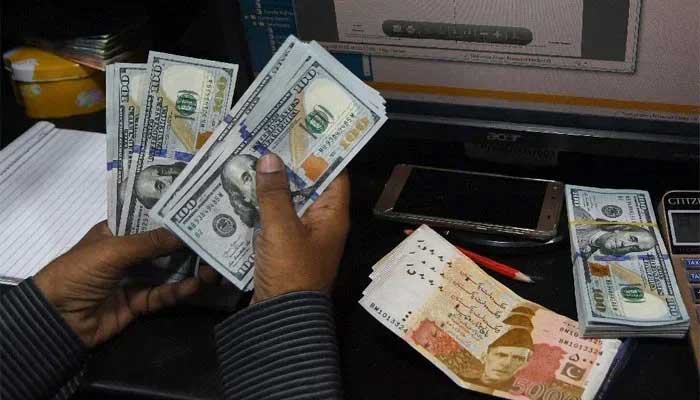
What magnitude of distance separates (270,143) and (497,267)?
246 millimetres

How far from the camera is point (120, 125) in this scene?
83 centimetres

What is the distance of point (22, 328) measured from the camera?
28.7 inches

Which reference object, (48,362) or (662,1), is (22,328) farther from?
(662,1)

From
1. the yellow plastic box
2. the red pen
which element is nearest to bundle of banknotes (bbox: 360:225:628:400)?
the red pen

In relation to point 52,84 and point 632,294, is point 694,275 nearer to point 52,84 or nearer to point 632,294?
point 632,294

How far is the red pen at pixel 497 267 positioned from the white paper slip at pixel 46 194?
40cm

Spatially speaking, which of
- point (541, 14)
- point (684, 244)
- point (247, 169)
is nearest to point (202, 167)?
point (247, 169)

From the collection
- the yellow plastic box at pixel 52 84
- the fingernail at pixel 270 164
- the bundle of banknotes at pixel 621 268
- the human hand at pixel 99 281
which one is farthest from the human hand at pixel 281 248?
the yellow plastic box at pixel 52 84

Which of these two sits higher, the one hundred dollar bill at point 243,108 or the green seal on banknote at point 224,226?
the one hundred dollar bill at point 243,108

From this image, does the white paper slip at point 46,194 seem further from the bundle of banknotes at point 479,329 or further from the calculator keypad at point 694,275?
the calculator keypad at point 694,275

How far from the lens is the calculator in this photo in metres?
0.74

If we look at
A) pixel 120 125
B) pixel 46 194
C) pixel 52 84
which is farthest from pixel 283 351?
pixel 52 84

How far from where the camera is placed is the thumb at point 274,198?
27.9 inches

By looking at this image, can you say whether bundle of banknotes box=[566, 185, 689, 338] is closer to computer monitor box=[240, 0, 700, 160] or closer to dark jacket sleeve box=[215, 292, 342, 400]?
computer monitor box=[240, 0, 700, 160]
